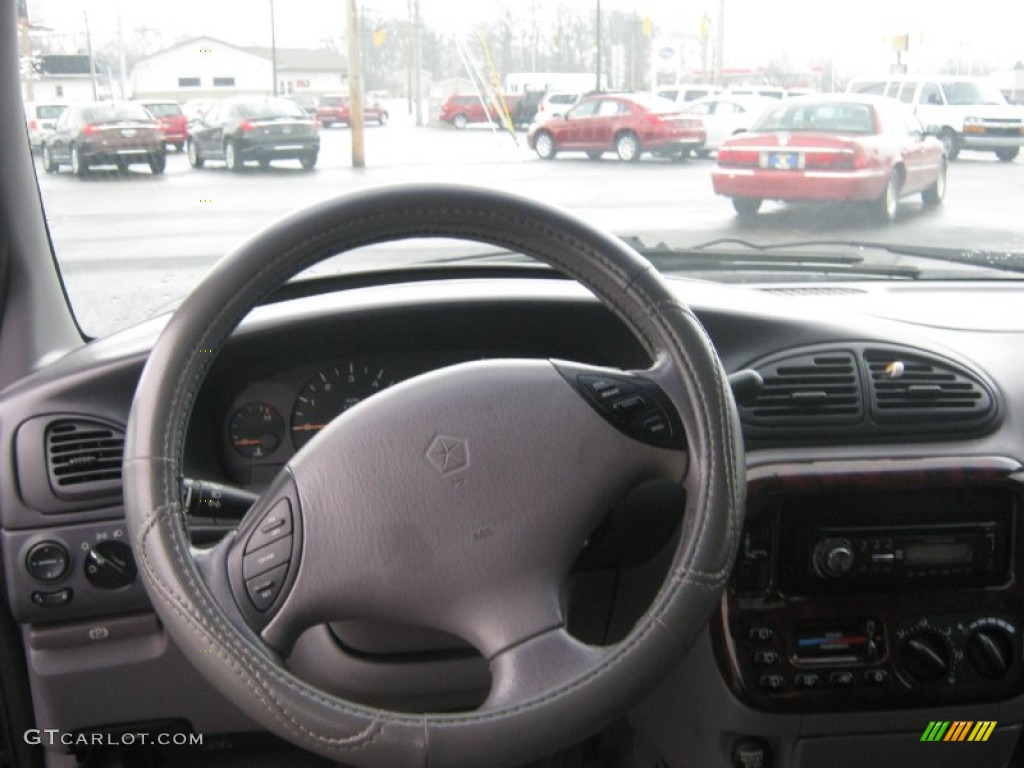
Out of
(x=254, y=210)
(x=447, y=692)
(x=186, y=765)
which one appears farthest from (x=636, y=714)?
(x=254, y=210)

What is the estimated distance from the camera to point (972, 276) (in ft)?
10.7

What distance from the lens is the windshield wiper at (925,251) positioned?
3.26 m

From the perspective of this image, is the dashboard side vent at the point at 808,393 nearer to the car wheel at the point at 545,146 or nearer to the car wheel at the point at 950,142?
the car wheel at the point at 545,146

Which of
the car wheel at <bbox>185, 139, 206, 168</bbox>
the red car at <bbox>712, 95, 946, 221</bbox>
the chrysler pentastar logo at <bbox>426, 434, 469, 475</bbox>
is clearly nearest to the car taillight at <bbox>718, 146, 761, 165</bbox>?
the red car at <bbox>712, 95, 946, 221</bbox>

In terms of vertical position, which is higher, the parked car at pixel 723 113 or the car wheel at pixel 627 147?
the parked car at pixel 723 113

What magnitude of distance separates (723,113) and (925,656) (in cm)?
258

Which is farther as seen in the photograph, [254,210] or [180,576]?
[254,210]

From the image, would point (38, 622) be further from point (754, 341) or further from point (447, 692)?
point (754, 341)

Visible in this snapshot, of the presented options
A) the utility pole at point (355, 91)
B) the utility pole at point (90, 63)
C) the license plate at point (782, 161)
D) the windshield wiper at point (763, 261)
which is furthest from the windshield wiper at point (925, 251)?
the utility pole at point (90, 63)

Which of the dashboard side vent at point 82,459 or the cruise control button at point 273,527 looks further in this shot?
the dashboard side vent at point 82,459

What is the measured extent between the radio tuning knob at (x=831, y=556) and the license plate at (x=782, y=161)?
1.73m

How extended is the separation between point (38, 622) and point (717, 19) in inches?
99.2

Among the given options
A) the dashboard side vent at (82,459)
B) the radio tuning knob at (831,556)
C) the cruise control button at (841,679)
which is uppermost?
the dashboard side vent at (82,459)

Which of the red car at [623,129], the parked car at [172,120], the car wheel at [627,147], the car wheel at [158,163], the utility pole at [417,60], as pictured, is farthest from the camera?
the car wheel at [627,147]
